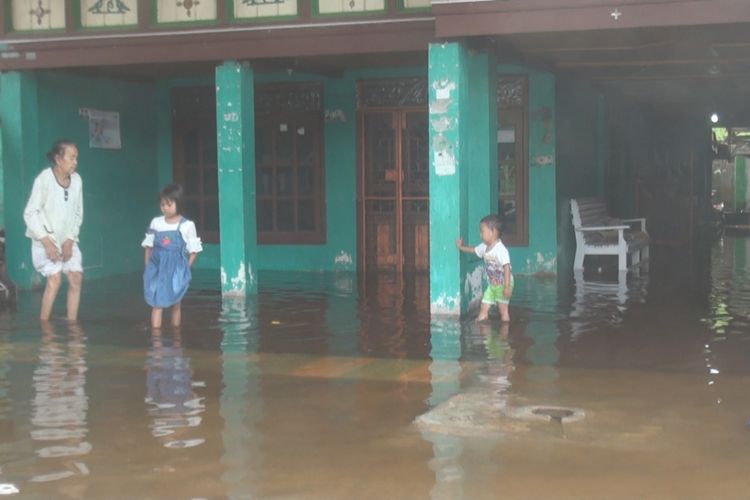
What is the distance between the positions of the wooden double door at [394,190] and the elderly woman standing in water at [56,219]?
5243mm

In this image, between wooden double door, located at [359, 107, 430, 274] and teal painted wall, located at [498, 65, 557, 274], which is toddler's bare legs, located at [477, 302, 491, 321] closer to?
teal painted wall, located at [498, 65, 557, 274]

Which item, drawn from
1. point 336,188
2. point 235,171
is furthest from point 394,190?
point 235,171

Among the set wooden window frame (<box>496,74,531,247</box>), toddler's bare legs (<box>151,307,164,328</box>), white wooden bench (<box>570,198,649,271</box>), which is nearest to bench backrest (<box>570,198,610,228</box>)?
white wooden bench (<box>570,198,649,271</box>)

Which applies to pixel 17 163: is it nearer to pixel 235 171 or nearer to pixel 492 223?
pixel 235 171

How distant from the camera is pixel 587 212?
1449 centimetres

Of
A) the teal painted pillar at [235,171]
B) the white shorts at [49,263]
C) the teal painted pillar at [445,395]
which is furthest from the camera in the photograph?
the teal painted pillar at [235,171]

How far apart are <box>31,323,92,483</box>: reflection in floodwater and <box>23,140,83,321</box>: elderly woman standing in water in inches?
29.7

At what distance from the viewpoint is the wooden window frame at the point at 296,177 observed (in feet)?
47.4

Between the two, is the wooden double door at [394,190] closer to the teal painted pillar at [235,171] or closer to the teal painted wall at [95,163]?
the teal painted pillar at [235,171]

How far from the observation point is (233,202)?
37.7ft

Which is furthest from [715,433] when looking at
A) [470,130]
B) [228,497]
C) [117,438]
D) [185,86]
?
[185,86]

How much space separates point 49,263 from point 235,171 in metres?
2.51

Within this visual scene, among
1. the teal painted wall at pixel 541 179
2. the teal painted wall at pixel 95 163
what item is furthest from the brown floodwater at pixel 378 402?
the teal painted wall at pixel 541 179

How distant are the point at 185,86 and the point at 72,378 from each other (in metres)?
8.25
